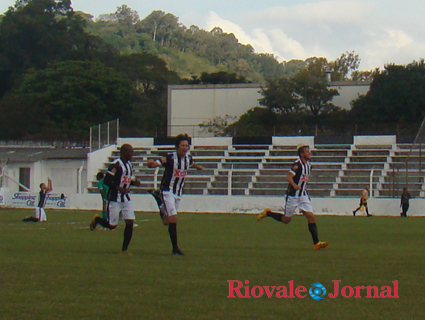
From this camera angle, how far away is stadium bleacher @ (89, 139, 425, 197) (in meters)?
36.5

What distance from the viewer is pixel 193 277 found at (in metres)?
8.50

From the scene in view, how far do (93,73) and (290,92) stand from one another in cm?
2182

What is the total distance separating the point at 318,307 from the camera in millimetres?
6598

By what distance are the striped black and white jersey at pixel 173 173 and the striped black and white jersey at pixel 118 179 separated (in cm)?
→ 61

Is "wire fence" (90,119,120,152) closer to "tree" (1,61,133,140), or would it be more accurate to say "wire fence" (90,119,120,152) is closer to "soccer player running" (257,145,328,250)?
"tree" (1,61,133,140)

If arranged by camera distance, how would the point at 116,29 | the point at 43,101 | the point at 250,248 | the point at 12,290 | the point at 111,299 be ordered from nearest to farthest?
the point at 111,299, the point at 12,290, the point at 250,248, the point at 43,101, the point at 116,29

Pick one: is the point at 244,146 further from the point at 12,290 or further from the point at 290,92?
the point at 12,290

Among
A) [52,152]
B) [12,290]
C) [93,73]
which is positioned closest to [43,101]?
[93,73]

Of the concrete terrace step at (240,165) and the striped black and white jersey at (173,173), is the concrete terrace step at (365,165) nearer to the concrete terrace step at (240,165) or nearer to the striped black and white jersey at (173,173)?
the concrete terrace step at (240,165)

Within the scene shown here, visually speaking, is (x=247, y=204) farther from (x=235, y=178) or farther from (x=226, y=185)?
(x=235, y=178)

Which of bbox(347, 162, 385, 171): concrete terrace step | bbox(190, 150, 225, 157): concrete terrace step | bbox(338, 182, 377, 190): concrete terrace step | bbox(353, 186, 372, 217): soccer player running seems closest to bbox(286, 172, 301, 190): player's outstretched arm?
bbox(353, 186, 372, 217): soccer player running

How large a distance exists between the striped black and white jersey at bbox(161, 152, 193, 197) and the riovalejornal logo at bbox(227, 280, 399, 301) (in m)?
3.82

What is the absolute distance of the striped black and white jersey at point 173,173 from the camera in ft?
37.3

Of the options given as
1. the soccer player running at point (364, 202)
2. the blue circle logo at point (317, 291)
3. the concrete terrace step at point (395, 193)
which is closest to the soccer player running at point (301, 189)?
the blue circle logo at point (317, 291)
